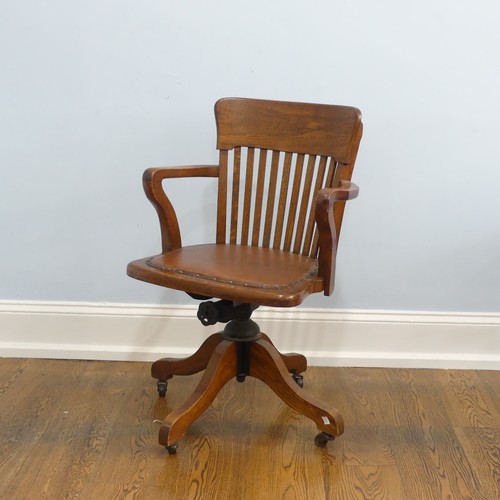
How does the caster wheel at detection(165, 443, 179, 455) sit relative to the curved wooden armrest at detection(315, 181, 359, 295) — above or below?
below

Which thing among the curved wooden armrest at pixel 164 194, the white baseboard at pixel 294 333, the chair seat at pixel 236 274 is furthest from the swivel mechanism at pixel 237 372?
the white baseboard at pixel 294 333

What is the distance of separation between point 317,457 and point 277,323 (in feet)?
2.18

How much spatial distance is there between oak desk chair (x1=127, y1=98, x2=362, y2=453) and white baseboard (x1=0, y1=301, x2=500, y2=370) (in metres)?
0.19

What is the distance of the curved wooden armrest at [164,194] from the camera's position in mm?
1986

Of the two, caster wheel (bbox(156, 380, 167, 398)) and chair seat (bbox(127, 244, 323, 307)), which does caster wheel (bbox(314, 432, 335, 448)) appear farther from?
caster wheel (bbox(156, 380, 167, 398))

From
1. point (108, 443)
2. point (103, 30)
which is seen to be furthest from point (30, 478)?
point (103, 30)

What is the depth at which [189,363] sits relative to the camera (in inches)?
87.3

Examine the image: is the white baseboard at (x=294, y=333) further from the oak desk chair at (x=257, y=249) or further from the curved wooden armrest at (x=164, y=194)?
the curved wooden armrest at (x=164, y=194)

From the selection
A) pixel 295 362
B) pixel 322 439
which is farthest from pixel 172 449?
pixel 295 362

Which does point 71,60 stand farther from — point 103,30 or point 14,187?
point 14,187

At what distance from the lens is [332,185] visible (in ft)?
6.76

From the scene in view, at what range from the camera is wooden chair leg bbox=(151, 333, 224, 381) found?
7.10 feet

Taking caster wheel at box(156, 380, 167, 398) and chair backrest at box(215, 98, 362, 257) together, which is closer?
chair backrest at box(215, 98, 362, 257)

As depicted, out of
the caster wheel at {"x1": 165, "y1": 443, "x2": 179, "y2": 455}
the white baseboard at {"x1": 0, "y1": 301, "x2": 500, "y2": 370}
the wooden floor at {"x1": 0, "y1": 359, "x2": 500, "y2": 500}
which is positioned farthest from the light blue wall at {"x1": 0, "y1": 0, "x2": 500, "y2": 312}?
the caster wheel at {"x1": 165, "y1": 443, "x2": 179, "y2": 455}
